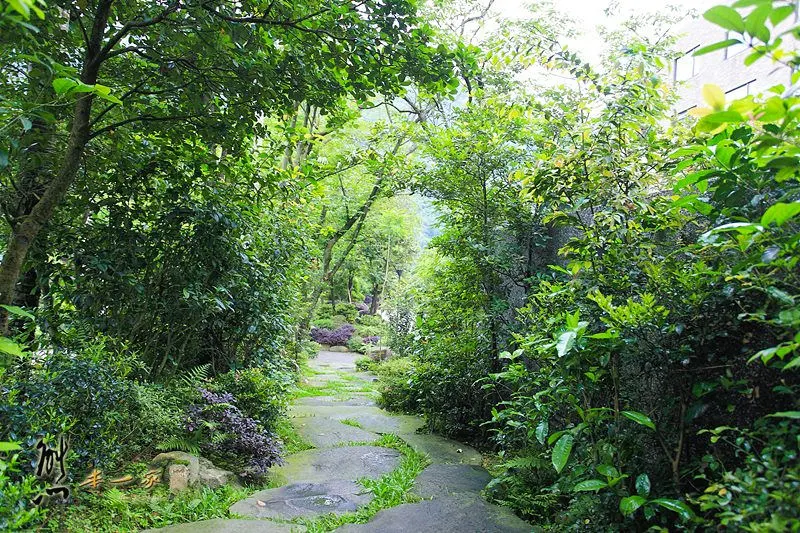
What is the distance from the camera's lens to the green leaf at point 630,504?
6.12ft

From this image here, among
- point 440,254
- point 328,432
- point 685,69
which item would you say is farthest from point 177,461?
point 685,69

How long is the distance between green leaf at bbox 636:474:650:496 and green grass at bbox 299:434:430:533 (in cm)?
169

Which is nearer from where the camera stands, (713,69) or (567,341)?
(567,341)

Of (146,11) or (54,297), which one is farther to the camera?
(54,297)

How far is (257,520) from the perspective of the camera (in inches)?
111

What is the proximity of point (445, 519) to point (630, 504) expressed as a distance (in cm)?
133

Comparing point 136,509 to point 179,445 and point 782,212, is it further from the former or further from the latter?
point 782,212

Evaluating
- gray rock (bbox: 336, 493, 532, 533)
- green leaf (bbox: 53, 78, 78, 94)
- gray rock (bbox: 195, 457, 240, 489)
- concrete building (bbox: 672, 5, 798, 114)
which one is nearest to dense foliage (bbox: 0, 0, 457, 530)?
green leaf (bbox: 53, 78, 78, 94)

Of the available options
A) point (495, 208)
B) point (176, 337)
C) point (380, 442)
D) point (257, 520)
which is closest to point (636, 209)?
point (495, 208)

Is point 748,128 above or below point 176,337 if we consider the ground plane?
above

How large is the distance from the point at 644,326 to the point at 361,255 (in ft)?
57.6

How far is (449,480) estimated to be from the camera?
3658mm

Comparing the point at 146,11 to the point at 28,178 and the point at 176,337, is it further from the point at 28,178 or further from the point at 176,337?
the point at 176,337

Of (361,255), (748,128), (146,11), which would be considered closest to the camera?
(748,128)
